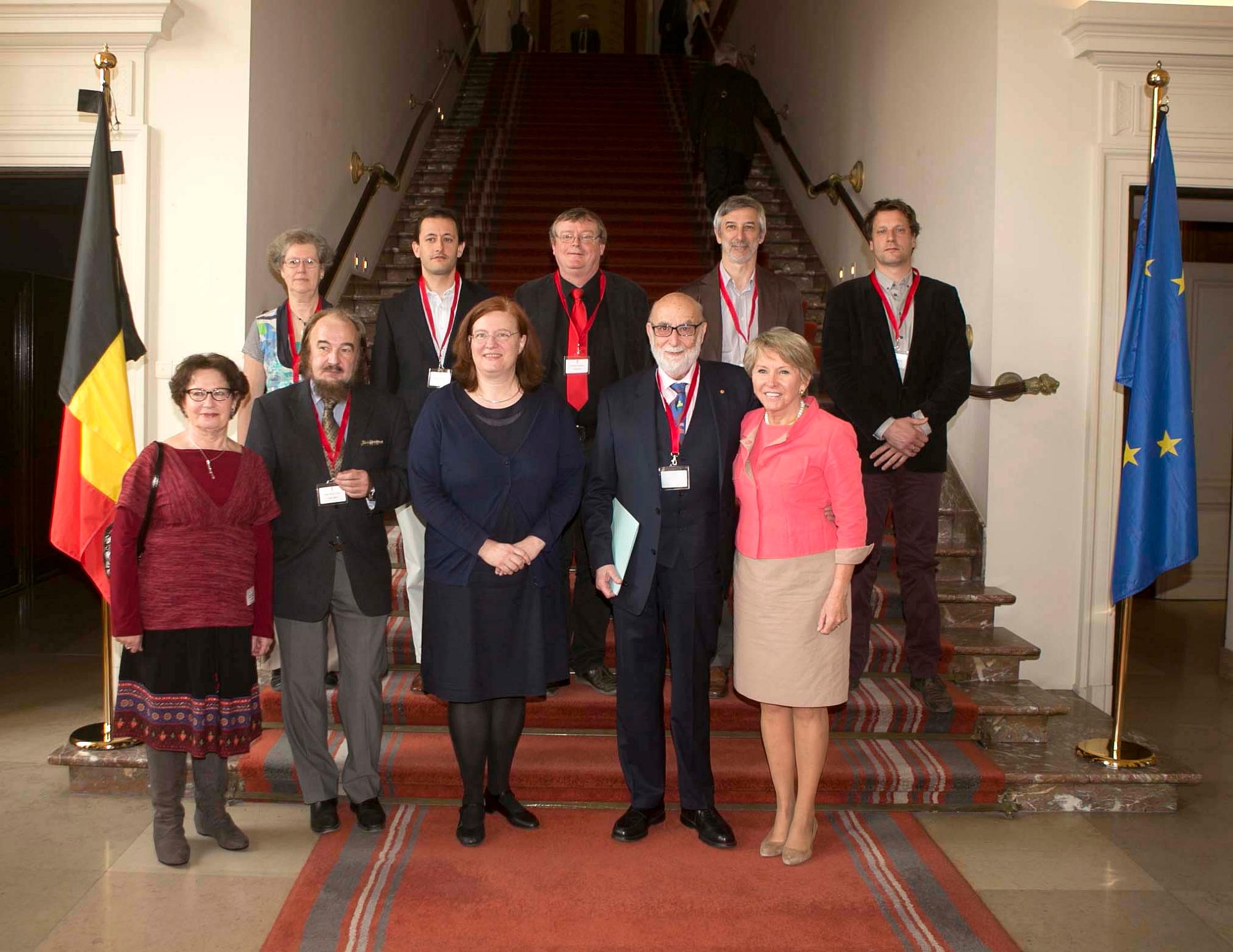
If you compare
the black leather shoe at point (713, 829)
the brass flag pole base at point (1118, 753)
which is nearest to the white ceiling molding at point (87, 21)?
the black leather shoe at point (713, 829)

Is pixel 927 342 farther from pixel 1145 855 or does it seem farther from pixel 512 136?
pixel 512 136

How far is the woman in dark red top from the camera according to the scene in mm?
3123

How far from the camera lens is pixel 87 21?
4.51 meters

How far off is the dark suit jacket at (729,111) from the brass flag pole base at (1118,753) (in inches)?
173

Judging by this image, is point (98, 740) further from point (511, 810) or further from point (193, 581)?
point (511, 810)

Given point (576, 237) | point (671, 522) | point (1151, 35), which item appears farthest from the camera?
point (1151, 35)

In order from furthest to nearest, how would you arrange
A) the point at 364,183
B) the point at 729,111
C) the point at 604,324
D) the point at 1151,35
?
the point at 364,183 < the point at 729,111 < the point at 1151,35 < the point at 604,324

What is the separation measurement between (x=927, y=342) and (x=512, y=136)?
7.54 m

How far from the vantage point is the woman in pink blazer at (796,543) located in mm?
3098

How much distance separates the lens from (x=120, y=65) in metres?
4.56

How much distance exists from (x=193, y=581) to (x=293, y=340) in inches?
38.9

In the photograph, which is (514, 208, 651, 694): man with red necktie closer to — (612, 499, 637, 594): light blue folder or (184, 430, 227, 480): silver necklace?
(612, 499, 637, 594): light blue folder

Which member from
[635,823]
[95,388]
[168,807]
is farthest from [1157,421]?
[95,388]

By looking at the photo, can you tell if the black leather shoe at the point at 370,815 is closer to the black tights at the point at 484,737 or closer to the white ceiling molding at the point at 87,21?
the black tights at the point at 484,737
